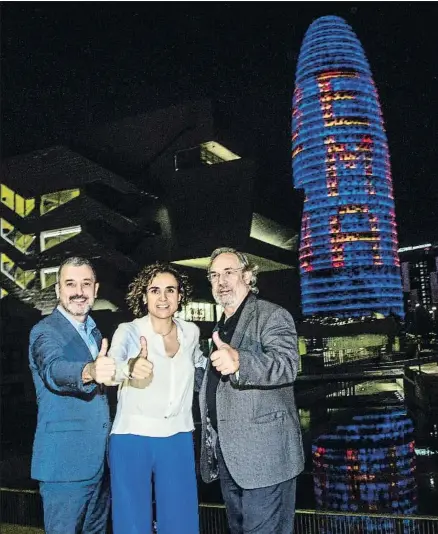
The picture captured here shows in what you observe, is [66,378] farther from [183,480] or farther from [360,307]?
[360,307]

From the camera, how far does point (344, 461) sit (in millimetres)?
11938

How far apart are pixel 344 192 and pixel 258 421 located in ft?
320

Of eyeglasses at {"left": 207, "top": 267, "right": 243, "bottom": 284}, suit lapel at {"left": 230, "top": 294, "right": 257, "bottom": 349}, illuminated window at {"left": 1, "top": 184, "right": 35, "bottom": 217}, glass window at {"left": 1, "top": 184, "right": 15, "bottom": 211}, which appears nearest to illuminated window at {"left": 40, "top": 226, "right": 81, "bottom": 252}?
illuminated window at {"left": 1, "top": 184, "right": 35, "bottom": 217}

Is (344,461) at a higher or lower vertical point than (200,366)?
lower

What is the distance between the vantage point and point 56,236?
4466cm

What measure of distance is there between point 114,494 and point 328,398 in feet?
65.1

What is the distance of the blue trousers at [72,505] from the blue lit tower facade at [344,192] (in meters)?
91.8

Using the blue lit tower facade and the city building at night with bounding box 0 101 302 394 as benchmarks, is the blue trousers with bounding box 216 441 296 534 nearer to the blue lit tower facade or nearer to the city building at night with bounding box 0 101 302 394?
the city building at night with bounding box 0 101 302 394

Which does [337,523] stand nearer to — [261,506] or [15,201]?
[261,506]

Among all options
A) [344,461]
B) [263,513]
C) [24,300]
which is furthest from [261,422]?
[24,300]

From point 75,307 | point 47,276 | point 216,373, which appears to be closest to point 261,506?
point 216,373

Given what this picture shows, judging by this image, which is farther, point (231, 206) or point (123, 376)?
point (231, 206)

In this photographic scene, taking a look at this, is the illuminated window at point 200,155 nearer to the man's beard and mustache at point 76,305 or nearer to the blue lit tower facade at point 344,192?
the man's beard and mustache at point 76,305

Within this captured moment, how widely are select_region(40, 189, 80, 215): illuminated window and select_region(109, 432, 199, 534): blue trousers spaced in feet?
141
